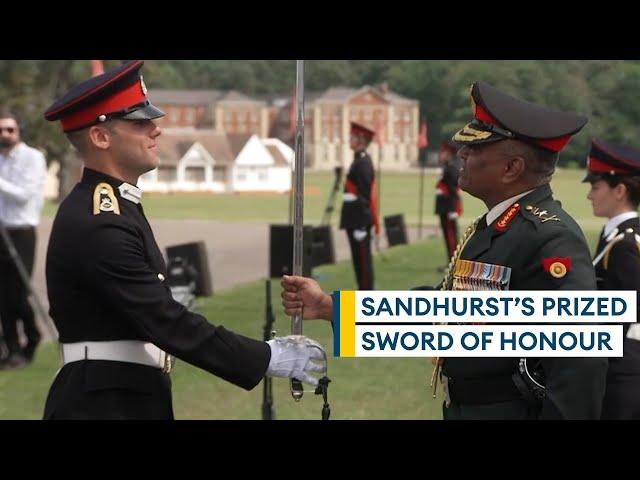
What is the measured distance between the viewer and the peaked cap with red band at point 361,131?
14.2 meters

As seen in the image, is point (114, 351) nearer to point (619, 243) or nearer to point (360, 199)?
point (619, 243)

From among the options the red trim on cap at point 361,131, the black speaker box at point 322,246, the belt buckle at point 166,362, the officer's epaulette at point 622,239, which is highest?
the red trim on cap at point 361,131

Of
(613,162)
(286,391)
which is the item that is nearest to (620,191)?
(613,162)

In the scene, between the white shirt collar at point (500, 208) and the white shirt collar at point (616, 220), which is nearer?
the white shirt collar at point (500, 208)

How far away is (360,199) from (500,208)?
10.7 metres

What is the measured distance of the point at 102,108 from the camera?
12.2 feet

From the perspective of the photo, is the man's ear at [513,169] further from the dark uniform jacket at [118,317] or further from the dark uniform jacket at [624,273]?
the dark uniform jacket at [624,273]

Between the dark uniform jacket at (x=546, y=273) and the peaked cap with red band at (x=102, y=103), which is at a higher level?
the peaked cap with red band at (x=102, y=103)

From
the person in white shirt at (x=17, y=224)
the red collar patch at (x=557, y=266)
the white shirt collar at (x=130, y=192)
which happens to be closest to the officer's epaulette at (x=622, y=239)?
the red collar patch at (x=557, y=266)

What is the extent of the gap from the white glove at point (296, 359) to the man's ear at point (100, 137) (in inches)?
30.8

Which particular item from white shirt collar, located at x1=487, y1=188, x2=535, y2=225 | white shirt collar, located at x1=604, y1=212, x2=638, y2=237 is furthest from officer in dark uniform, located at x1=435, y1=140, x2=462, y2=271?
white shirt collar, located at x1=487, y1=188, x2=535, y2=225

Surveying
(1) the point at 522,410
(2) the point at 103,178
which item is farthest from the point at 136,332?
(1) the point at 522,410

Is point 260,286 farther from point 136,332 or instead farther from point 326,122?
point 326,122

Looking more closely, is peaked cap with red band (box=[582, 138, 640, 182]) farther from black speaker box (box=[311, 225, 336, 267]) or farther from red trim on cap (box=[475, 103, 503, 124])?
black speaker box (box=[311, 225, 336, 267])
